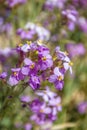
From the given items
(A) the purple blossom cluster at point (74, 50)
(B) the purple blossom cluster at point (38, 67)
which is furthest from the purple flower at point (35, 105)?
(A) the purple blossom cluster at point (74, 50)

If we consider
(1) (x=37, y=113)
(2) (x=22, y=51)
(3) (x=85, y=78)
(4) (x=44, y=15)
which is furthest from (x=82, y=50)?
(2) (x=22, y=51)

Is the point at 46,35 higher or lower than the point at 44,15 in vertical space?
lower

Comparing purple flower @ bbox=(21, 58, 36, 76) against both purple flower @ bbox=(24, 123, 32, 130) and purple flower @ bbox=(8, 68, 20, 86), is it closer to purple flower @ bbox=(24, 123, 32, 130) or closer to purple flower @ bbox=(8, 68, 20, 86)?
purple flower @ bbox=(8, 68, 20, 86)

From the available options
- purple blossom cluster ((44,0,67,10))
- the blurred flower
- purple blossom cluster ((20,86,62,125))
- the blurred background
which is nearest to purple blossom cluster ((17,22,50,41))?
the blurred background

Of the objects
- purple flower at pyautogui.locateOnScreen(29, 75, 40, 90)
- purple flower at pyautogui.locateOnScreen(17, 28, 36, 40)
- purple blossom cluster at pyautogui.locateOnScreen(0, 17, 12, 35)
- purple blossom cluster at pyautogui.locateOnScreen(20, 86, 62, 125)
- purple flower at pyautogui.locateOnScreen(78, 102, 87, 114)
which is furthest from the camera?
purple flower at pyautogui.locateOnScreen(78, 102, 87, 114)

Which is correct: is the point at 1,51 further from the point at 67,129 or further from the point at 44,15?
the point at 67,129

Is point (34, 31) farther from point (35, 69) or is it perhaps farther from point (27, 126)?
point (35, 69)
